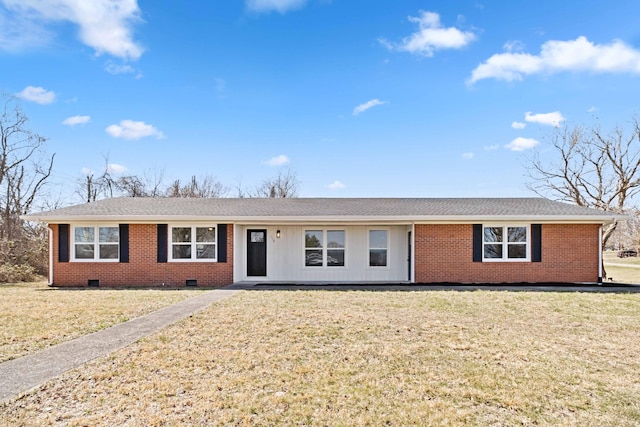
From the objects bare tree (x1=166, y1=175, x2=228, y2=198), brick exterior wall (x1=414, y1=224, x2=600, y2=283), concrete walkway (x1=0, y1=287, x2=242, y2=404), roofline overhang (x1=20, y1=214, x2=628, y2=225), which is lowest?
concrete walkway (x1=0, y1=287, x2=242, y2=404)

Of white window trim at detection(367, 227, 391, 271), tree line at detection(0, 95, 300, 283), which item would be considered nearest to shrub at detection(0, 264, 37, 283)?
tree line at detection(0, 95, 300, 283)

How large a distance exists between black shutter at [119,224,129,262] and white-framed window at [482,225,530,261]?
12.0 m

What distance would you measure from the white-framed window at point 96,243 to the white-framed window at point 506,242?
41.1 ft

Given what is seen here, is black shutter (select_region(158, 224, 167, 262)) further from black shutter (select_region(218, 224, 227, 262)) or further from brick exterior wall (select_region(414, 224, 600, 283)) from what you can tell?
brick exterior wall (select_region(414, 224, 600, 283))

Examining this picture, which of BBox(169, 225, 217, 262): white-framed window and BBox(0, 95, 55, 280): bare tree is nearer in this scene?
BBox(169, 225, 217, 262): white-framed window

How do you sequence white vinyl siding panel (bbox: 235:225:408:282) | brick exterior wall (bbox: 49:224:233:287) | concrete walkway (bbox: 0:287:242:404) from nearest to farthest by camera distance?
concrete walkway (bbox: 0:287:242:404)
brick exterior wall (bbox: 49:224:233:287)
white vinyl siding panel (bbox: 235:225:408:282)

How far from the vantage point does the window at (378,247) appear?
47.3 feet

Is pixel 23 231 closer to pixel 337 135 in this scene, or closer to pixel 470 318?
pixel 337 135

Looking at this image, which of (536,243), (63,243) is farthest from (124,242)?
(536,243)

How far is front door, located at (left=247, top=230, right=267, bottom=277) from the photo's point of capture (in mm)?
14492

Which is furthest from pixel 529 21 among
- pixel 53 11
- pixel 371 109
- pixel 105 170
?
pixel 105 170

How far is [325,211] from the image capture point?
1408 cm

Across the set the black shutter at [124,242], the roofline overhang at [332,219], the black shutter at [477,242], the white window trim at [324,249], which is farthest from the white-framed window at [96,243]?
the black shutter at [477,242]

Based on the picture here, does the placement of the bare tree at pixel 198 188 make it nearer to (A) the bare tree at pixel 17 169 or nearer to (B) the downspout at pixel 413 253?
(A) the bare tree at pixel 17 169
